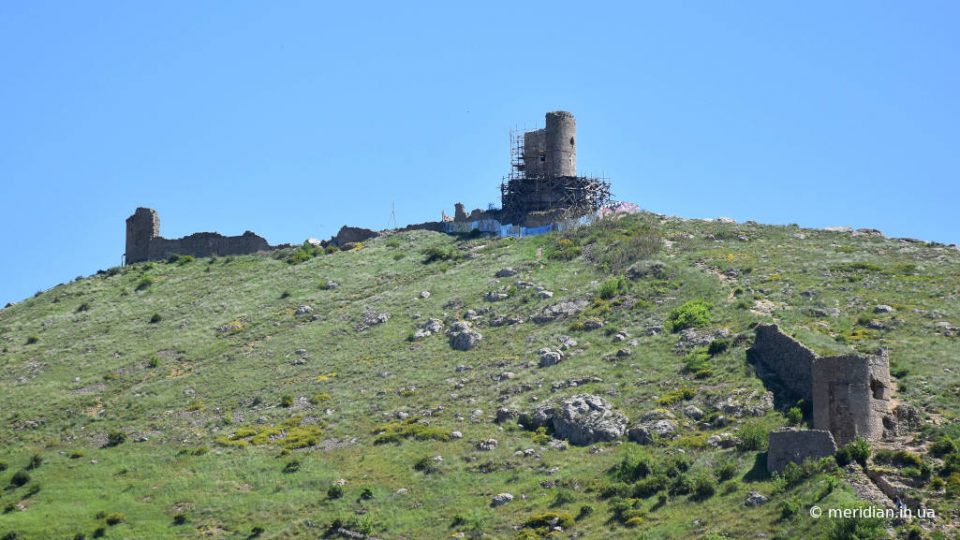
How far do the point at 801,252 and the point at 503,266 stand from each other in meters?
15.3

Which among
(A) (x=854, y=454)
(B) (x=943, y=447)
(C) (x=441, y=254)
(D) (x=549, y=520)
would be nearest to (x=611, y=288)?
(C) (x=441, y=254)

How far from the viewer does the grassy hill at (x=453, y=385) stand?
59.5 metres

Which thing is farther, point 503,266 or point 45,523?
point 503,266

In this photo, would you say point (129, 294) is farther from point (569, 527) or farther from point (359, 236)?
point (569, 527)

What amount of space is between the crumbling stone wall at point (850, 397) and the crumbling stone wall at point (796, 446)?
4.51 feet

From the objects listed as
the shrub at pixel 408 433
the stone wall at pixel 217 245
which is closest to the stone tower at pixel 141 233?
the stone wall at pixel 217 245

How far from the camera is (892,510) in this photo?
168 feet

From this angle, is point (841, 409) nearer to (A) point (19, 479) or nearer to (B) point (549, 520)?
(B) point (549, 520)

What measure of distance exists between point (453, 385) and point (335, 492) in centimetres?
1087

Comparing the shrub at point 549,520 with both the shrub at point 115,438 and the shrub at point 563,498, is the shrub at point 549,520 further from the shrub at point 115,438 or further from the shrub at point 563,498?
the shrub at point 115,438

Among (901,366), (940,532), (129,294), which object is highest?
(129,294)

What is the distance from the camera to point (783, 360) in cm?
6462

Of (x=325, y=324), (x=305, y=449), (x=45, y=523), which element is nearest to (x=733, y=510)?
(x=305, y=449)

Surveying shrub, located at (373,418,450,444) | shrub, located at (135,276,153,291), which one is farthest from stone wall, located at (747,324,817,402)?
shrub, located at (135,276,153,291)
